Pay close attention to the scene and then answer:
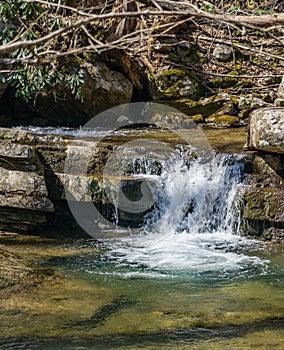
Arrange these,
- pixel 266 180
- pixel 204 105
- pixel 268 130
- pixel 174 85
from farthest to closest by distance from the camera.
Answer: pixel 174 85 → pixel 204 105 → pixel 266 180 → pixel 268 130

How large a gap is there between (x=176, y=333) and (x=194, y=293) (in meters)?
1.03

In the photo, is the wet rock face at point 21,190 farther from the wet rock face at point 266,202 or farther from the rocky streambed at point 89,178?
the wet rock face at point 266,202

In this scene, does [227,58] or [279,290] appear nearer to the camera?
[279,290]

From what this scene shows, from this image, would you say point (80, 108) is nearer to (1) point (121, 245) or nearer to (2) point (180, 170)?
(2) point (180, 170)

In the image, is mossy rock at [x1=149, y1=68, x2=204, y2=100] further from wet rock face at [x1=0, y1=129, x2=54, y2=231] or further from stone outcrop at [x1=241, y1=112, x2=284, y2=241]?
wet rock face at [x1=0, y1=129, x2=54, y2=231]

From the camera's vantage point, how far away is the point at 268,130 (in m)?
7.51

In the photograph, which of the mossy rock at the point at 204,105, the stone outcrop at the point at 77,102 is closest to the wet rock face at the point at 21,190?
the stone outcrop at the point at 77,102

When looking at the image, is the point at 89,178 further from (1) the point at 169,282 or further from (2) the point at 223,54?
(2) the point at 223,54

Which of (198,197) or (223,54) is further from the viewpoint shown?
(223,54)

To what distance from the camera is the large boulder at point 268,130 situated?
24.5 ft

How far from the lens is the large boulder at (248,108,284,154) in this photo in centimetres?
748

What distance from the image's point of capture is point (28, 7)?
6887 millimetres

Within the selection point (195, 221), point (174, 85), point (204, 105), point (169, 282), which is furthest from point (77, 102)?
point (169, 282)

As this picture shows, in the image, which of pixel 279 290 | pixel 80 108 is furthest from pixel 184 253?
pixel 80 108
